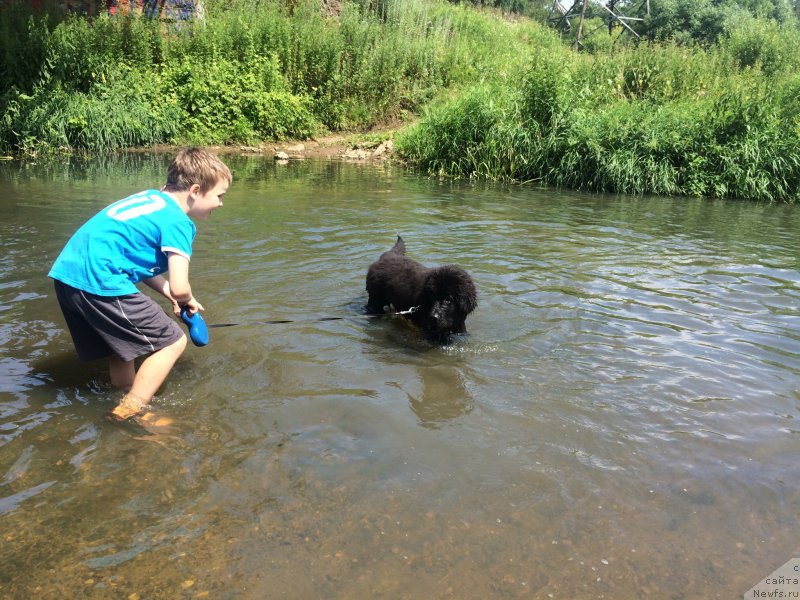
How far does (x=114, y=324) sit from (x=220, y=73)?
17341mm

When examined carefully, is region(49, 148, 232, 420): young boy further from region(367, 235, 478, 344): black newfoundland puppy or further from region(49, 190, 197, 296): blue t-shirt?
region(367, 235, 478, 344): black newfoundland puppy

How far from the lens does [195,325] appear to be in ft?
13.3

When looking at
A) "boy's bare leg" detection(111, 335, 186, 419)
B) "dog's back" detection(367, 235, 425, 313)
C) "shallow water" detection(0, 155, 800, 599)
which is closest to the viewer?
"shallow water" detection(0, 155, 800, 599)

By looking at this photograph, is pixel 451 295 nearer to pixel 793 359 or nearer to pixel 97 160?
pixel 793 359

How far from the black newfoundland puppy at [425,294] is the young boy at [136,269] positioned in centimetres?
202

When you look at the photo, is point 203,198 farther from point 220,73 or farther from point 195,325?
point 220,73

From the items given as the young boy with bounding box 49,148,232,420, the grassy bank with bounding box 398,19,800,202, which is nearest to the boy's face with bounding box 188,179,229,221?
the young boy with bounding box 49,148,232,420

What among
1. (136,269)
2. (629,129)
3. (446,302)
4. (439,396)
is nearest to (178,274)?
(136,269)

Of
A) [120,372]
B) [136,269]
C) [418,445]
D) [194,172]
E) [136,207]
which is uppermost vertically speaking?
[194,172]

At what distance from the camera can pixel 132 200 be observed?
3.84 m

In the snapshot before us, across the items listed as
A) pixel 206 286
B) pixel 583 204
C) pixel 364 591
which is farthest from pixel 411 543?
pixel 583 204

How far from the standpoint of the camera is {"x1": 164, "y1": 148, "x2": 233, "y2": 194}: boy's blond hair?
3896 millimetres

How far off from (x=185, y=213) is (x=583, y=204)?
963cm

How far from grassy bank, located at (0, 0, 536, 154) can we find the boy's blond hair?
1430 cm
